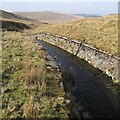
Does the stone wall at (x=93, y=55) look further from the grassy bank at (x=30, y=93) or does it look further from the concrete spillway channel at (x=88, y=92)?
the grassy bank at (x=30, y=93)

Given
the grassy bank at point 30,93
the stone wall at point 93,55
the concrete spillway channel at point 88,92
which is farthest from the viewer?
the stone wall at point 93,55

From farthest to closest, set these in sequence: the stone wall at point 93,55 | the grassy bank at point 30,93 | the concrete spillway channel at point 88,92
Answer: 1. the stone wall at point 93,55
2. the concrete spillway channel at point 88,92
3. the grassy bank at point 30,93

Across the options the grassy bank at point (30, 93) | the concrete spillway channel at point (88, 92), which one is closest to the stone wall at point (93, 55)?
the concrete spillway channel at point (88, 92)

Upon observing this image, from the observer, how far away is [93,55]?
3259 centimetres

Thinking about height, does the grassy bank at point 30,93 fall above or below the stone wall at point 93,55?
below

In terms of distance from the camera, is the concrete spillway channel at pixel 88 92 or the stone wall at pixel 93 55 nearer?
the concrete spillway channel at pixel 88 92

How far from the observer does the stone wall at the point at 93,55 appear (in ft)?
89.2

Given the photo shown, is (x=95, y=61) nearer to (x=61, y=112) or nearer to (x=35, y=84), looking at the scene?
(x=35, y=84)

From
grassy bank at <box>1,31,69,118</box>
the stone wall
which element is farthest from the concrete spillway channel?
grassy bank at <box>1,31,69,118</box>

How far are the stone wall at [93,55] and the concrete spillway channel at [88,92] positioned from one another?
0.65 metres

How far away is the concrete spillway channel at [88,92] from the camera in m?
18.5

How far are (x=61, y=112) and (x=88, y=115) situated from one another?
5.59 ft

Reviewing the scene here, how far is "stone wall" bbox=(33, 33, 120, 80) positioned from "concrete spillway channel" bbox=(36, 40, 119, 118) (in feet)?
2.12

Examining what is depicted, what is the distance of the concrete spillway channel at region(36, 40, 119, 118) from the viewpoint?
728 inches
